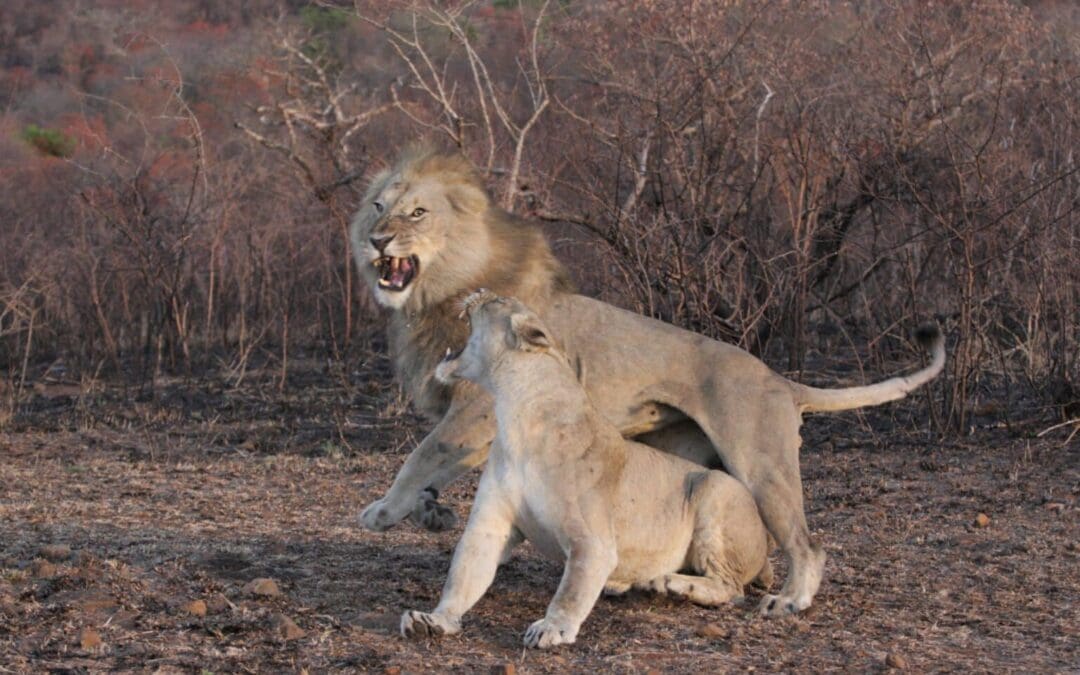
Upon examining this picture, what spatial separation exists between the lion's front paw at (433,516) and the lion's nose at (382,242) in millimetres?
1323

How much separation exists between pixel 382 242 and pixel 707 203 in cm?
519

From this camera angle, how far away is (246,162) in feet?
67.5

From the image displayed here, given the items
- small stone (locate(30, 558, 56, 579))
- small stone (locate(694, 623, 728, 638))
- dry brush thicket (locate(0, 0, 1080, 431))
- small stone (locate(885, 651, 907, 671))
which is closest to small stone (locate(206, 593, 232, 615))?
small stone (locate(30, 558, 56, 579))

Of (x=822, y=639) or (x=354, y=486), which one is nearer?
(x=822, y=639)

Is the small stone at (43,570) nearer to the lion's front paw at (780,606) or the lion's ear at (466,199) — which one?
the lion's ear at (466,199)

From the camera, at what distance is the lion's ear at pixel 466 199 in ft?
21.6

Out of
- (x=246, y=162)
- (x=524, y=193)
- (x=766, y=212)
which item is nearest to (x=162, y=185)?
(x=246, y=162)

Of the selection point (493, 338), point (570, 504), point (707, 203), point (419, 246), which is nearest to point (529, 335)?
point (493, 338)

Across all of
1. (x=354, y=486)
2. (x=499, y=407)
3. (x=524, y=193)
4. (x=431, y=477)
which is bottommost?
(x=354, y=486)

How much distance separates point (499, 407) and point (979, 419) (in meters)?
5.87

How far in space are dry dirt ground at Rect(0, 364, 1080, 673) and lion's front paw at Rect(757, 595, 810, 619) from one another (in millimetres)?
66

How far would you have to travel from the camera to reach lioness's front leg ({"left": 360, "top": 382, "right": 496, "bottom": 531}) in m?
5.57

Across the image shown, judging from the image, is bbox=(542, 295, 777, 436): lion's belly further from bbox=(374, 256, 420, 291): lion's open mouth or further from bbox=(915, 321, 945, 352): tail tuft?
bbox=(915, 321, 945, 352): tail tuft

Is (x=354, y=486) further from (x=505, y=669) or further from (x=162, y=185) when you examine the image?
(x=162, y=185)
